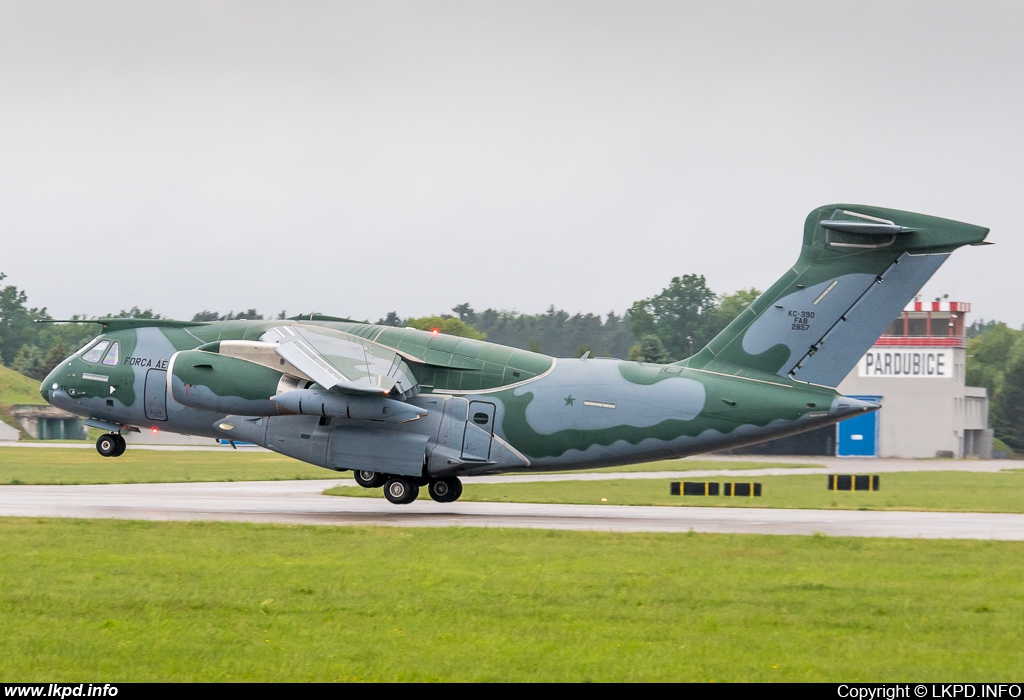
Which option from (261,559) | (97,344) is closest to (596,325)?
(97,344)

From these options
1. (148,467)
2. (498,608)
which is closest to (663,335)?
(148,467)

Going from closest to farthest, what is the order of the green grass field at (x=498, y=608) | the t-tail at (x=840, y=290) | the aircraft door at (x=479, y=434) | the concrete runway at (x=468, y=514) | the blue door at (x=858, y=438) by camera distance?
the green grass field at (x=498, y=608) < the concrete runway at (x=468, y=514) < the t-tail at (x=840, y=290) < the aircraft door at (x=479, y=434) < the blue door at (x=858, y=438)

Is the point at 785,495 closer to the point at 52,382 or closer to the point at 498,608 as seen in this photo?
the point at 52,382

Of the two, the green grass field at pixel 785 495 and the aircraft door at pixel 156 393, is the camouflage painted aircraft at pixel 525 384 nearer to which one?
the aircraft door at pixel 156 393

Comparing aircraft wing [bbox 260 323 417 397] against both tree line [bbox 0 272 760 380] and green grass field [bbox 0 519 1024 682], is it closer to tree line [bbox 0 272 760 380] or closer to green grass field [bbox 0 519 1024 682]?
green grass field [bbox 0 519 1024 682]

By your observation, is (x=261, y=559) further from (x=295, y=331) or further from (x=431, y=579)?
(x=295, y=331)

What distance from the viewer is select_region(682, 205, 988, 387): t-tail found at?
2258 cm

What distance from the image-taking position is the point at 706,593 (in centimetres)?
1370

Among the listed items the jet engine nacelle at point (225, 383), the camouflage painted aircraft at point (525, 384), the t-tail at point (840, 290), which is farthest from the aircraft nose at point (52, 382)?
the t-tail at point (840, 290)

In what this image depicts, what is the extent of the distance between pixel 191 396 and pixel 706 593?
15.3m

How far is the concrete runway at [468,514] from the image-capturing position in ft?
72.4

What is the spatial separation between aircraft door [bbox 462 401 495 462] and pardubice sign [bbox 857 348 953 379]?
5580cm

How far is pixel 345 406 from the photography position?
23891 mm

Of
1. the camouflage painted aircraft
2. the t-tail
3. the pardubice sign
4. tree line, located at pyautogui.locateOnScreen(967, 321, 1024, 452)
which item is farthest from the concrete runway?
tree line, located at pyautogui.locateOnScreen(967, 321, 1024, 452)
